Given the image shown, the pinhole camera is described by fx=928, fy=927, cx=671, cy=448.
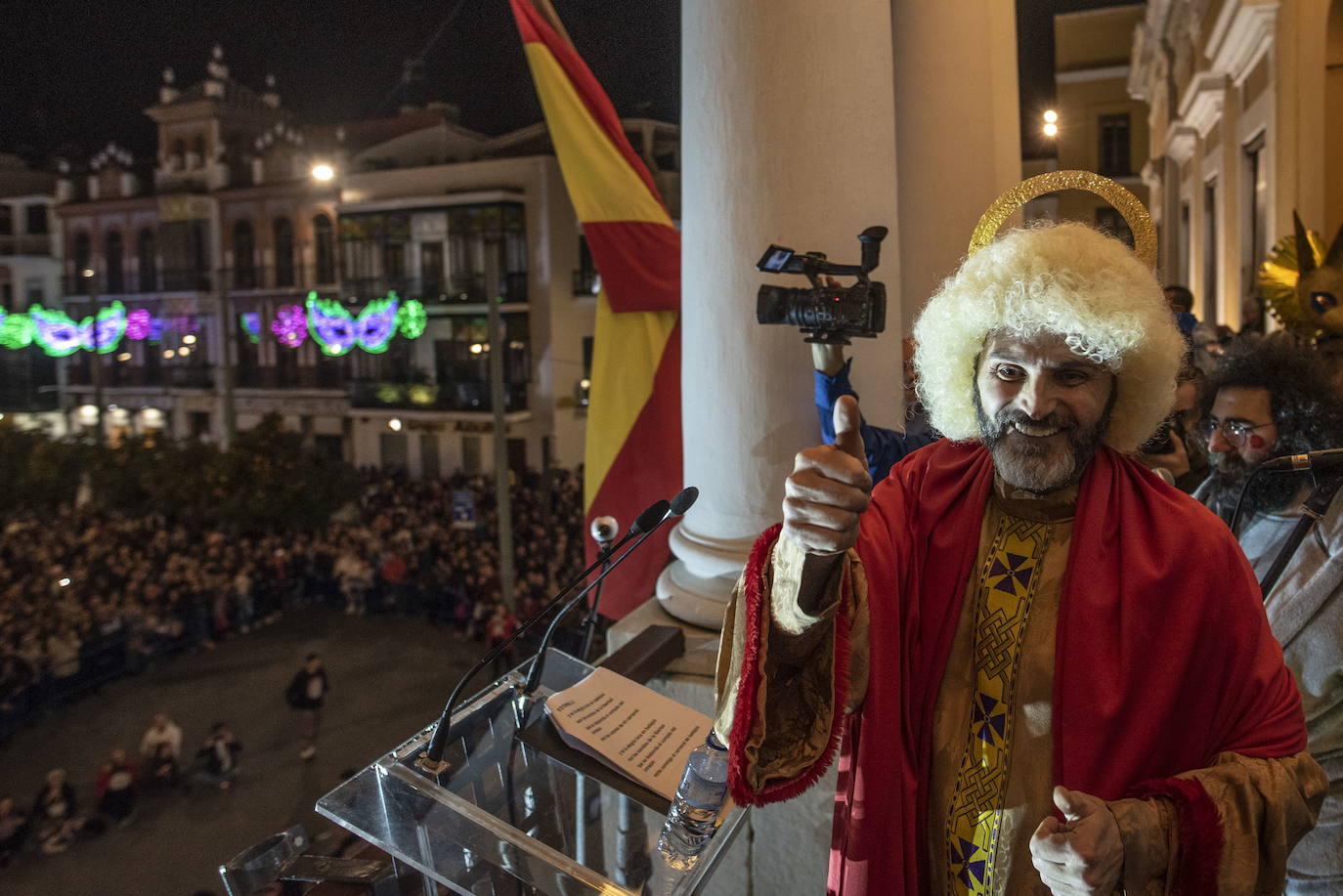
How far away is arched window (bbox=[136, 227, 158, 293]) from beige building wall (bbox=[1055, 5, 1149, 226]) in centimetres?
2782

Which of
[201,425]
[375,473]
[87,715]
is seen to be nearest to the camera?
[87,715]

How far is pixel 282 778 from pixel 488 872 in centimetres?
857

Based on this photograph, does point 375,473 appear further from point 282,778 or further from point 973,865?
point 973,865

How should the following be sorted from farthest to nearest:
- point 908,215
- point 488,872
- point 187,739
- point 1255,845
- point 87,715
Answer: point 87,715 < point 187,739 < point 908,215 < point 488,872 < point 1255,845

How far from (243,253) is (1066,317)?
1228 inches

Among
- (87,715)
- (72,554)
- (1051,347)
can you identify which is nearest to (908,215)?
(1051,347)

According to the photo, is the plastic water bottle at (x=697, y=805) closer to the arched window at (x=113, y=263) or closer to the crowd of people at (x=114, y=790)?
the crowd of people at (x=114, y=790)

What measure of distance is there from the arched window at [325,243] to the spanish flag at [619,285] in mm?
25061

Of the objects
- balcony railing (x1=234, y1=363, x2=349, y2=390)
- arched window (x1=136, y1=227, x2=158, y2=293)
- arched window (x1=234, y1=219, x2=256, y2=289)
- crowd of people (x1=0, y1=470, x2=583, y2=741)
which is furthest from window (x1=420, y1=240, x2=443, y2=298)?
arched window (x1=136, y1=227, x2=158, y2=293)

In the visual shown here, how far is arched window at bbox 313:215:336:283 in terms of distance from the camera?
90.0 ft

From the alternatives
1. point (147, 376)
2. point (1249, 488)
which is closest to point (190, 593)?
point (1249, 488)

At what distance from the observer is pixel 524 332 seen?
2297 cm

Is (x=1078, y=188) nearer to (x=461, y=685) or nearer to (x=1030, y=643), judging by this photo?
(x=1030, y=643)

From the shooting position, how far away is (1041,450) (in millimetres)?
1494
